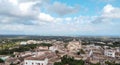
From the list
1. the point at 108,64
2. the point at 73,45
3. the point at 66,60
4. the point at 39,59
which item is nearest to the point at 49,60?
the point at 39,59

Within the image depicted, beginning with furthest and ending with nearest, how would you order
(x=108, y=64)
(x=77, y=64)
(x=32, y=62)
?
(x=32, y=62) → (x=108, y=64) → (x=77, y=64)

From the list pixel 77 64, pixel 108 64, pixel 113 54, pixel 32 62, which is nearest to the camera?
pixel 77 64

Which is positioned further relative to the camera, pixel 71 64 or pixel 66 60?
pixel 66 60

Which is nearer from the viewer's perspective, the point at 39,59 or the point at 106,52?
the point at 39,59

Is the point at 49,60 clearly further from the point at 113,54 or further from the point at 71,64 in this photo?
the point at 113,54

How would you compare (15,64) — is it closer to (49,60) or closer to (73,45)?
(49,60)

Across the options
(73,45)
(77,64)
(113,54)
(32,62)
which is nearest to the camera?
(77,64)

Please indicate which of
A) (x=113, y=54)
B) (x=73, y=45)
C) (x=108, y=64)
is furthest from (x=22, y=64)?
(x=73, y=45)

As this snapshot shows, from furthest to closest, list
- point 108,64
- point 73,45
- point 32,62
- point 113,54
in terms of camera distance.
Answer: point 73,45 → point 113,54 → point 32,62 → point 108,64
